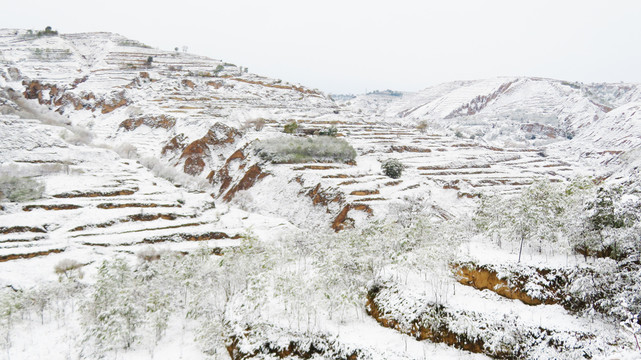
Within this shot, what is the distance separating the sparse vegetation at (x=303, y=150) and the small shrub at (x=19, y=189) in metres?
21.5

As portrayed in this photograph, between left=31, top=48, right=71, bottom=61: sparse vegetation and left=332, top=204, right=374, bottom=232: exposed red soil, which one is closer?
left=332, top=204, right=374, bottom=232: exposed red soil

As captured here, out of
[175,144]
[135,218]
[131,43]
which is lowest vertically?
[135,218]

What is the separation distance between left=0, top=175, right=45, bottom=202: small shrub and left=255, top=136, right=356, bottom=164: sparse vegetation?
70.6ft

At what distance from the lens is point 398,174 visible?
37.2 meters

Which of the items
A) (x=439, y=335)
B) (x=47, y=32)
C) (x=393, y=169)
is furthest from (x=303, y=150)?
(x=47, y=32)

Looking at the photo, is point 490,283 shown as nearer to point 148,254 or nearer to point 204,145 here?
point 148,254

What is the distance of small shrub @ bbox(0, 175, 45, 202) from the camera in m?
23.8

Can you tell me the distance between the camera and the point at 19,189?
24.3m

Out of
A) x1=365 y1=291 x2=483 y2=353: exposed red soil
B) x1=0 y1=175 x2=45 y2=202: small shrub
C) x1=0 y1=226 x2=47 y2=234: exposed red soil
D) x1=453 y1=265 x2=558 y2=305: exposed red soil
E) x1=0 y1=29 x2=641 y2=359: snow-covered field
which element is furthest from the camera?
x1=0 y1=175 x2=45 y2=202: small shrub

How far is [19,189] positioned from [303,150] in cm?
2666

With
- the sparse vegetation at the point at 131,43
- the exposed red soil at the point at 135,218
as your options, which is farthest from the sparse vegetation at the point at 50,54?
the exposed red soil at the point at 135,218

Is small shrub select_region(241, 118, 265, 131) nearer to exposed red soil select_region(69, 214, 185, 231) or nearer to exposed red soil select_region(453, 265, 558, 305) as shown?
exposed red soil select_region(69, 214, 185, 231)

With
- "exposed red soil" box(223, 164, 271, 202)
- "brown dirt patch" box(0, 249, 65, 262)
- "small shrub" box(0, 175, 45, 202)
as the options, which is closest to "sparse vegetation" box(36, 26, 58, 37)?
"small shrub" box(0, 175, 45, 202)

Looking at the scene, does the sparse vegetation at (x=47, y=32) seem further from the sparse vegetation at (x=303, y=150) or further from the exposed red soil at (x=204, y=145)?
the sparse vegetation at (x=303, y=150)
